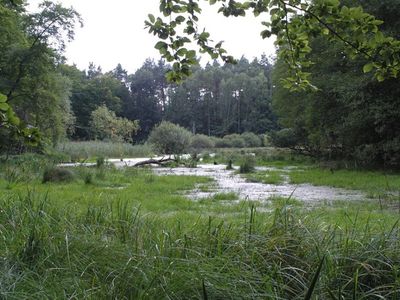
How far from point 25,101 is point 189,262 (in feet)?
83.3

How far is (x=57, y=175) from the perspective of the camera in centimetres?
1320

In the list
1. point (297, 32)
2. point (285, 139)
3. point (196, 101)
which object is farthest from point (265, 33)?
point (196, 101)

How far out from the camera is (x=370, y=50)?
191 cm

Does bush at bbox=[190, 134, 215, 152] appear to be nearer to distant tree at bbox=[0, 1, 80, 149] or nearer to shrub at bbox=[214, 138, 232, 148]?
shrub at bbox=[214, 138, 232, 148]

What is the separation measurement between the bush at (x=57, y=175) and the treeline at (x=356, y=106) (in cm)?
726

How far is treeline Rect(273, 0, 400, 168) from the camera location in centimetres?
1641

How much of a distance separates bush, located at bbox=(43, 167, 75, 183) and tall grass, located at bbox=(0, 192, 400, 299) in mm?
9387

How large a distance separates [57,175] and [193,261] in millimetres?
11320

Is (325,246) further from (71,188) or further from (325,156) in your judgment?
(325,156)

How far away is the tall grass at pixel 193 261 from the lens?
7.97 feet

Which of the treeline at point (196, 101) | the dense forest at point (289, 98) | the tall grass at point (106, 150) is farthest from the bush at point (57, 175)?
the treeline at point (196, 101)

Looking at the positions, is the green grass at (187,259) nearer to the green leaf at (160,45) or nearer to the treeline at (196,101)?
the green leaf at (160,45)

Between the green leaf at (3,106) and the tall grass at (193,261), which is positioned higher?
the green leaf at (3,106)

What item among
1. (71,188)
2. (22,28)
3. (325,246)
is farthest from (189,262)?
(22,28)
